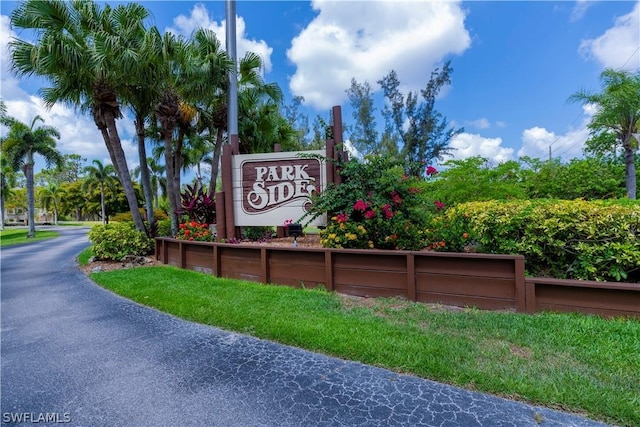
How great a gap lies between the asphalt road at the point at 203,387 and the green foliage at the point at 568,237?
2272mm

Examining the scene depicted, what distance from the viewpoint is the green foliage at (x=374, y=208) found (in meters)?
4.70

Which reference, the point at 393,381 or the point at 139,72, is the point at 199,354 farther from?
the point at 139,72

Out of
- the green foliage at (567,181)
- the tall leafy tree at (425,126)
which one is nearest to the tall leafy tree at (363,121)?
the tall leafy tree at (425,126)

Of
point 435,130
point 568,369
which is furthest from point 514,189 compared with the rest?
point 435,130

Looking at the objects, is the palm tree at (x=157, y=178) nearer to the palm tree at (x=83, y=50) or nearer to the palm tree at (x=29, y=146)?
the palm tree at (x=29, y=146)

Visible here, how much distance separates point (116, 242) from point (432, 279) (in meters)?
7.66

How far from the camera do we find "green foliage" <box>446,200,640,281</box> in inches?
129

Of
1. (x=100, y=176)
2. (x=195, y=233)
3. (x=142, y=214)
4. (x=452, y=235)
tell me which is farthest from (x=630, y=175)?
(x=100, y=176)

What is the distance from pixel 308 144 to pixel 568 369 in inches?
755

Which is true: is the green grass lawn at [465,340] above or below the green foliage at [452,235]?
below

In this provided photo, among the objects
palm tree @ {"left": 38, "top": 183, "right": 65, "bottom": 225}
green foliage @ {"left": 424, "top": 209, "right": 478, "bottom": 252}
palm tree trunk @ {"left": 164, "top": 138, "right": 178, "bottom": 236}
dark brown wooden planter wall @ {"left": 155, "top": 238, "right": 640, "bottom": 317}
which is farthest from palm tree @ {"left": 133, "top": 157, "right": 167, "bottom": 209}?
green foliage @ {"left": 424, "top": 209, "right": 478, "bottom": 252}

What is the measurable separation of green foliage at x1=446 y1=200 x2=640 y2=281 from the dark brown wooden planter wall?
0.39m

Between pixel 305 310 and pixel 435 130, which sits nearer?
pixel 305 310

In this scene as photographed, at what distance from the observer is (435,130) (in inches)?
790
